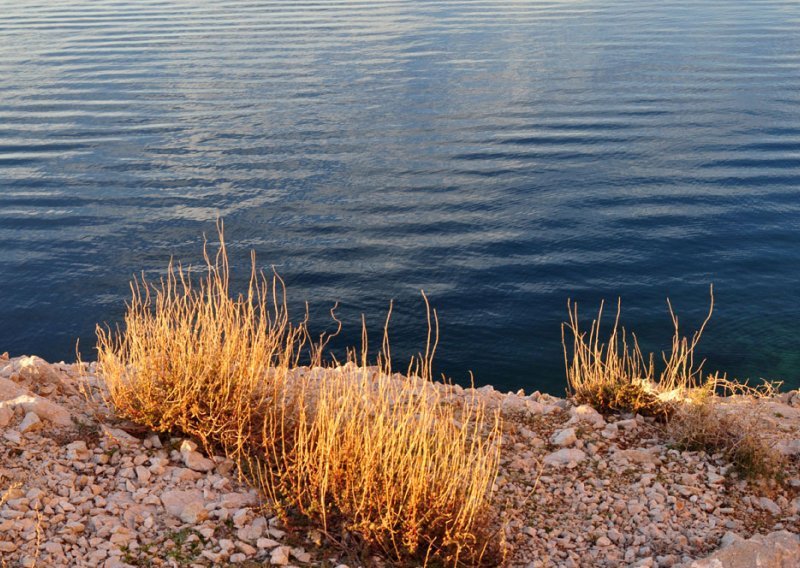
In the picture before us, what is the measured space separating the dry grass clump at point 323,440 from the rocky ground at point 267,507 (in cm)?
22

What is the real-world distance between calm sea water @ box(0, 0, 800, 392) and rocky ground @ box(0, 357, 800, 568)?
607 cm

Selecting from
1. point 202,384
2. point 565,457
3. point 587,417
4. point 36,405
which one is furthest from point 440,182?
point 36,405

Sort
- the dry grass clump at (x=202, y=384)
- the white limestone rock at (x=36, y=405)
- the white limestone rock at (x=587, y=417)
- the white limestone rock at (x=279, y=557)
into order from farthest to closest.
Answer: the white limestone rock at (x=587, y=417) → the white limestone rock at (x=36, y=405) → the dry grass clump at (x=202, y=384) → the white limestone rock at (x=279, y=557)

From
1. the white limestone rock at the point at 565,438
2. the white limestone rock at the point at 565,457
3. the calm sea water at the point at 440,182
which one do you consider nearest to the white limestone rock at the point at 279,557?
the white limestone rock at the point at 565,457

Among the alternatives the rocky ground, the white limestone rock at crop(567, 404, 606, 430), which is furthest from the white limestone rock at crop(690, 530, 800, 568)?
the white limestone rock at crop(567, 404, 606, 430)

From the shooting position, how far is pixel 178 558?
5496 millimetres

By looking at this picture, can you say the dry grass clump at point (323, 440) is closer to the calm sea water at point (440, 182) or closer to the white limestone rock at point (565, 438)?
the white limestone rock at point (565, 438)

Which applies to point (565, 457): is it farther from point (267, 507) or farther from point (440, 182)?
point (440, 182)

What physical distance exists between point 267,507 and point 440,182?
1553 cm

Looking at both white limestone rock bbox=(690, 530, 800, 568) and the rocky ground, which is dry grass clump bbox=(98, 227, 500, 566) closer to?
the rocky ground

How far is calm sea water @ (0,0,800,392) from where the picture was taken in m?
15.3

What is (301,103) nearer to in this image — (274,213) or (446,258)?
(274,213)

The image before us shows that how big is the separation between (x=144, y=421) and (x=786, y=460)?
5.32 metres

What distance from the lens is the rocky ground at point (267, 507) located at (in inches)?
220
